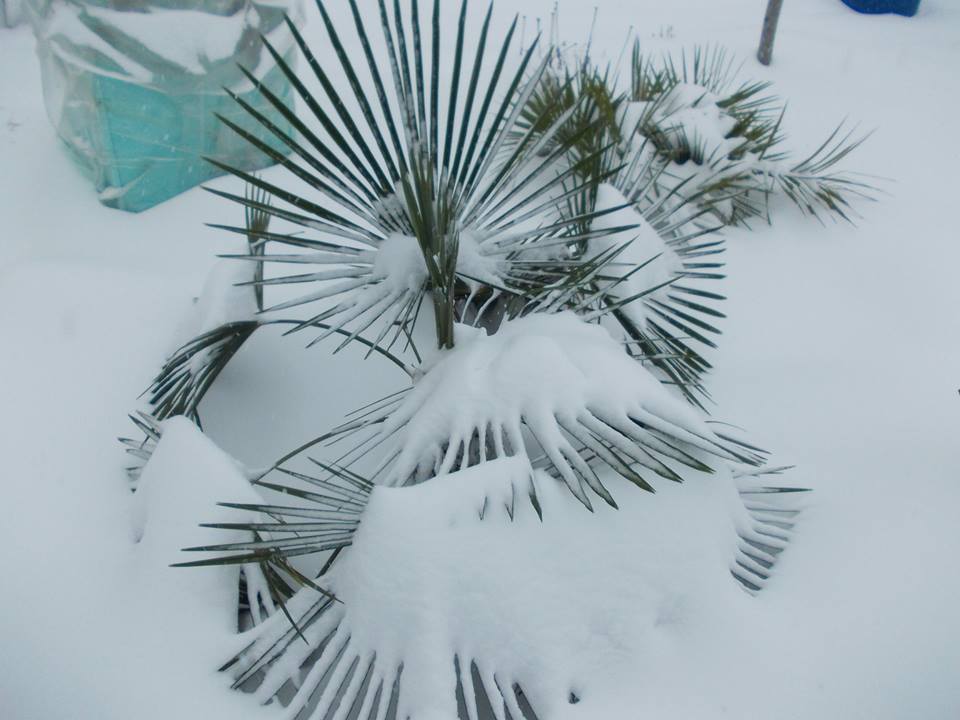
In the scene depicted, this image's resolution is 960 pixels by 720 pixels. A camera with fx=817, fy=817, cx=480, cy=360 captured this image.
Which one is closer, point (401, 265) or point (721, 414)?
point (401, 265)

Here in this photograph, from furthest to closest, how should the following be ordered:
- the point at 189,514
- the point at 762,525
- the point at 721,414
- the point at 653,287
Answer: the point at 721,414 → the point at 653,287 → the point at 762,525 → the point at 189,514

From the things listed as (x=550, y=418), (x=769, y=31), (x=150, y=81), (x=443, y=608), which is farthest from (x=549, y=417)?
(x=769, y=31)

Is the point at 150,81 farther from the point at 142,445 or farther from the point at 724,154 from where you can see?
the point at 724,154

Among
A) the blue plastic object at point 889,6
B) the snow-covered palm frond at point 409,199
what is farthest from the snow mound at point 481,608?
the blue plastic object at point 889,6

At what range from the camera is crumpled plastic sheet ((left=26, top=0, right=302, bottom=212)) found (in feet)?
6.16

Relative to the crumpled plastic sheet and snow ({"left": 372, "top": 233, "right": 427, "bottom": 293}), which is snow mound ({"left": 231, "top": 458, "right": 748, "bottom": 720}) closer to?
snow ({"left": 372, "top": 233, "right": 427, "bottom": 293})

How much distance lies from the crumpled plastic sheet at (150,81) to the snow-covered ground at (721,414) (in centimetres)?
10

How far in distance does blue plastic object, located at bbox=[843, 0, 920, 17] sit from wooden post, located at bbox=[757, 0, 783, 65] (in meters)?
0.94

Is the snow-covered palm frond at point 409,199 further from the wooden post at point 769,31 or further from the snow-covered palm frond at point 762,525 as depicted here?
the wooden post at point 769,31

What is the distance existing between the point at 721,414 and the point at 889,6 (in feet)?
10.5

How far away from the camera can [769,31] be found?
3.22 metres

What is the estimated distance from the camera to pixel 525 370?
111 centimetres

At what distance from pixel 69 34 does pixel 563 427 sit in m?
1.56

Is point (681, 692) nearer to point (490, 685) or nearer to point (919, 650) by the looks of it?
point (490, 685)
